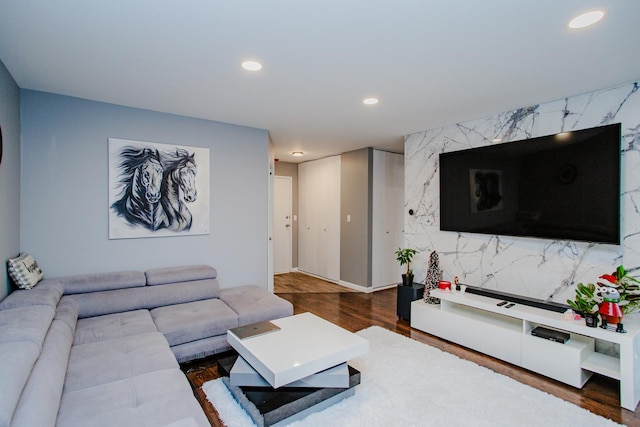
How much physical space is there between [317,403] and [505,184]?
108 inches

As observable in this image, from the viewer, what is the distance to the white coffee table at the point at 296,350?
193cm

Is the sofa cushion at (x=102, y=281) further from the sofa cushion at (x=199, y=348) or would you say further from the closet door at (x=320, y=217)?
the closet door at (x=320, y=217)

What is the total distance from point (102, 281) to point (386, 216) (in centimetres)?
407

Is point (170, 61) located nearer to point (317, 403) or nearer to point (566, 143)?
point (317, 403)

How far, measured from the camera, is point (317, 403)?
2.08 meters

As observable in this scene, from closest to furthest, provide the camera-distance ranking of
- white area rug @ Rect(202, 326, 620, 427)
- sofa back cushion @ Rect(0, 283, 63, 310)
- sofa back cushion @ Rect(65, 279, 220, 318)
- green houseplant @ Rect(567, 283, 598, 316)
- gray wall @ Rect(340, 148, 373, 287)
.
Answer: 1. white area rug @ Rect(202, 326, 620, 427)
2. sofa back cushion @ Rect(0, 283, 63, 310)
3. green houseplant @ Rect(567, 283, 598, 316)
4. sofa back cushion @ Rect(65, 279, 220, 318)
5. gray wall @ Rect(340, 148, 373, 287)

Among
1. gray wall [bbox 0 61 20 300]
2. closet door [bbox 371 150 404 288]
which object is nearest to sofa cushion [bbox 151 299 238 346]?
gray wall [bbox 0 61 20 300]

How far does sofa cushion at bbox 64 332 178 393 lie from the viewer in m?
1.75

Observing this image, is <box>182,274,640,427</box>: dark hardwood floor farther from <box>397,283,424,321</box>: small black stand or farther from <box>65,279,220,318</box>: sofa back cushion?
<box>65,279,220,318</box>: sofa back cushion

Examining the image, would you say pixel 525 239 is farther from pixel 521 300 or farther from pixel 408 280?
pixel 408 280

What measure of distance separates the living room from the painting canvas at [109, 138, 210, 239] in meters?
0.08

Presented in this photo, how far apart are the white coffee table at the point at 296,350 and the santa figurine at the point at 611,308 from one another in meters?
1.79

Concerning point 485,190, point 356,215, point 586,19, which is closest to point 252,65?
point 586,19

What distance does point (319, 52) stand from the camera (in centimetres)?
213
